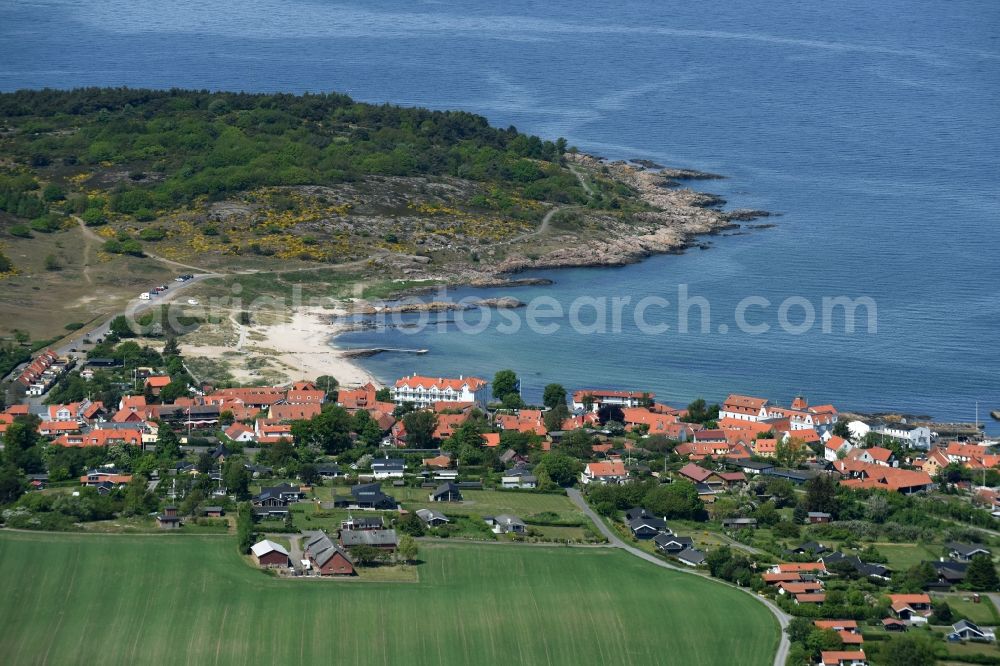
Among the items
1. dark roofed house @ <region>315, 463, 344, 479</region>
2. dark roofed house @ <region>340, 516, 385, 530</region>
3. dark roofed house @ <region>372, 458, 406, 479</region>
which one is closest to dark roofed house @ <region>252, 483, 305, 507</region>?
dark roofed house @ <region>315, 463, 344, 479</region>

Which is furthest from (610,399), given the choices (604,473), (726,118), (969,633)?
(726,118)

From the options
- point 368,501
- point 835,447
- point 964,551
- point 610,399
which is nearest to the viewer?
point 964,551

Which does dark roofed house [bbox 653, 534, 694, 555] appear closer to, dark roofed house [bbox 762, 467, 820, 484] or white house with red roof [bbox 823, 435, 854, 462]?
dark roofed house [bbox 762, 467, 820, 484]

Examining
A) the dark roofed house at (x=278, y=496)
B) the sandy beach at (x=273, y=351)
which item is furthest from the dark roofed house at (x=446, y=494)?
the sandy beach at (x=273, y=351)

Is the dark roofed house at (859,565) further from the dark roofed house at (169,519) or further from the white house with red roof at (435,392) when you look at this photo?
the white house with red roof at (435,392)

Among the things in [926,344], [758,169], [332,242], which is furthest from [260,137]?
[926,344]

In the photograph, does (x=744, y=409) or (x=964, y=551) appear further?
(x=744, y=409)

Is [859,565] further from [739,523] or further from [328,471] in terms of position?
[328,471]
